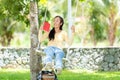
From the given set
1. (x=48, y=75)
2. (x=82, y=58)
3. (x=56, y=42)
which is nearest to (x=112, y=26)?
(x=82, y=58)

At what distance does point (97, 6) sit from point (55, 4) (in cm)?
391

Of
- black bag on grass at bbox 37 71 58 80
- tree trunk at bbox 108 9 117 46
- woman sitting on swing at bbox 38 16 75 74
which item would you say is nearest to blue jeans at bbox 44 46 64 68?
woman sitting on swing at bbox 38 16 75 74

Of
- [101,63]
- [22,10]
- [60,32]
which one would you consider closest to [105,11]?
[101,63]

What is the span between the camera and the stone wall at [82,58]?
52.3 feet

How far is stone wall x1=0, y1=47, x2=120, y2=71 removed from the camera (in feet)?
52.3

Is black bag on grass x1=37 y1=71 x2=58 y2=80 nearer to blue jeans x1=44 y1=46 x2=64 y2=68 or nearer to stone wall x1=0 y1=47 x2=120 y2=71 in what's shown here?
blue jeans x1=44 y1=46 x2=64 y2=68

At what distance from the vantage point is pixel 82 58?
1609cm

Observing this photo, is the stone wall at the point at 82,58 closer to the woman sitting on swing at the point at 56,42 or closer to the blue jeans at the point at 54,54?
the woman sitting on swing at the point at 56,42

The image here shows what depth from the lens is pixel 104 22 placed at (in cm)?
2612

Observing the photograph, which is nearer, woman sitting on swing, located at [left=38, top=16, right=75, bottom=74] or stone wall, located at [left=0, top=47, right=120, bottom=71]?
woman sitting on swing, located at [left=38, top=16, right=75, bottom=74]

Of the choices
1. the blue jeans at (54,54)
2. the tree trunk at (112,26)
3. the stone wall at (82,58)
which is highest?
the tree trunk at (112,26)

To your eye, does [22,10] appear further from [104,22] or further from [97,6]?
[104,22]

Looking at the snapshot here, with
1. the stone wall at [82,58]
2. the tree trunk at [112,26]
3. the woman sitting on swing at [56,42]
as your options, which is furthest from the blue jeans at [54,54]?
the tree trunk at [112,26]

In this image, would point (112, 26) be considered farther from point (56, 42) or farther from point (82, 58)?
point (56, 42)
